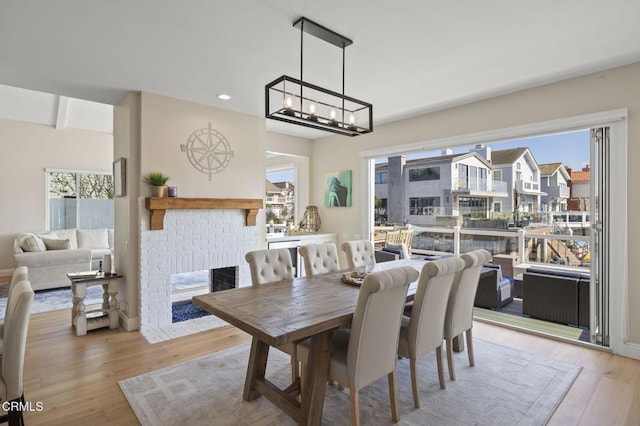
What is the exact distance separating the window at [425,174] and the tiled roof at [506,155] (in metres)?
0.73

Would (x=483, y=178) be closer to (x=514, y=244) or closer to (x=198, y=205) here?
(x=514, y=244)

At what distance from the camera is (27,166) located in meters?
6.90

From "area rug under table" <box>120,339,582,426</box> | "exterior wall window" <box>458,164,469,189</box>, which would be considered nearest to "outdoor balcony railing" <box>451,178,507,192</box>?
"exterior wall window" <box>458,164,469,189</box>

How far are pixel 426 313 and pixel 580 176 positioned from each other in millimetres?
2816

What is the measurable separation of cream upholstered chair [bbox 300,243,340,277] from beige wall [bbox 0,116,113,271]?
6.75m

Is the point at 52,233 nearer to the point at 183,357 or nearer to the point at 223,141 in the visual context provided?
the point at 223,141

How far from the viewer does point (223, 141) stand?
446cm

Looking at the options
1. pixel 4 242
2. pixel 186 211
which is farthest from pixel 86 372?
pixel 4 242

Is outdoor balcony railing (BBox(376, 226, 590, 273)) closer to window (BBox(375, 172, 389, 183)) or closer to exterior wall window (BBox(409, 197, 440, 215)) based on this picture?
exterior wall window (BBox(409, 197, 440, 215))

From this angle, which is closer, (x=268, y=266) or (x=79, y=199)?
(x=268, y=266)

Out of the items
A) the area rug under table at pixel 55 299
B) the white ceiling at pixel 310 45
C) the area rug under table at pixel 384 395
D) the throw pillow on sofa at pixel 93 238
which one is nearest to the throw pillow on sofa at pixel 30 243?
the area rug under table at pixel 55 299

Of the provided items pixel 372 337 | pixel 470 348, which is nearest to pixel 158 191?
pixel 372 337

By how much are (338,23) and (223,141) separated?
2.53 metres

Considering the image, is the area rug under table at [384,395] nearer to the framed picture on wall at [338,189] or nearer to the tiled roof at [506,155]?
the tiled roof at [506,155]
